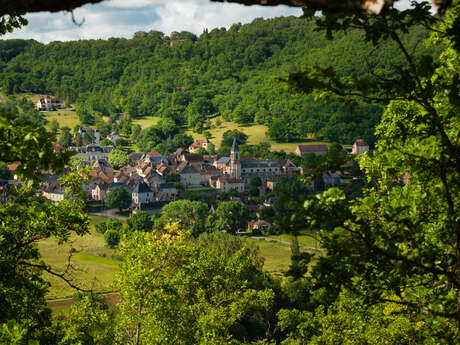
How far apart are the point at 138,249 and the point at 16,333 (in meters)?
8.53

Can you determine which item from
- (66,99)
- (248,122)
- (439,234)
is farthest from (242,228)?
(66,99)

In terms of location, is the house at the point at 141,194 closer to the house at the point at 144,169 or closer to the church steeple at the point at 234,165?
the house at the point at 144,169

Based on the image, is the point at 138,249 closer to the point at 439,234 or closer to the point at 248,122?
the point at 439,234

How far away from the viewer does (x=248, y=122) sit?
157625mm

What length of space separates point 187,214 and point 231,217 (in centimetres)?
695

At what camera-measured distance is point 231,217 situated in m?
73.0

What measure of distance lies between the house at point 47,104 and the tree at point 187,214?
117107mm

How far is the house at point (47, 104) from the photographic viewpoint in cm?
17062

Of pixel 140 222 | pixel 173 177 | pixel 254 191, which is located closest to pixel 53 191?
pixel 140 222

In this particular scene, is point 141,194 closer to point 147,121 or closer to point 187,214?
point 187,214

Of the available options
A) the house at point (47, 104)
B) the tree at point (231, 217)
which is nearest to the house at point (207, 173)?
the tree at point (231, 217)

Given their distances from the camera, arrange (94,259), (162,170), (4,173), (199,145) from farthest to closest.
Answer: (199,145)
(162,170)
(4,173)
(94,259)

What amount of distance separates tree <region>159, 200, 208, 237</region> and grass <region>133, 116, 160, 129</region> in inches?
3795

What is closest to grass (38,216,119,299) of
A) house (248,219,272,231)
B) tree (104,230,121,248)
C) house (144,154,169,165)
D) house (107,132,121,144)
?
tree (104,230,121,248)
